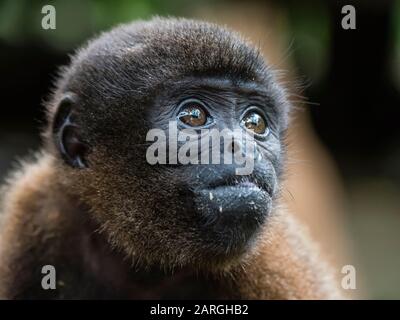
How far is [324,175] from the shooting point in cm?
1040

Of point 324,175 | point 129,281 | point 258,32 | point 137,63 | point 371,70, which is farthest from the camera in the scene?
point 371,70

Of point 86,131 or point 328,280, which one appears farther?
point 328,280

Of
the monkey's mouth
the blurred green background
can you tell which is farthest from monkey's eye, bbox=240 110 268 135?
the blurred green background

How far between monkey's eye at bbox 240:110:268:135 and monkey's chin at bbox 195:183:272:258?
0.57m

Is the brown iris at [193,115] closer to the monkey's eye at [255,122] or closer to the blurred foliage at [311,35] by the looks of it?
the monkey's eye at [255,122]

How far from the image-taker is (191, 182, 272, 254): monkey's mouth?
4.62 meters

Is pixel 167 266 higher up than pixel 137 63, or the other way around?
pixel 137 63

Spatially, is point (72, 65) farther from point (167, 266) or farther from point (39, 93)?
point (39, 93)

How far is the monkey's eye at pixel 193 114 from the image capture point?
194 inches

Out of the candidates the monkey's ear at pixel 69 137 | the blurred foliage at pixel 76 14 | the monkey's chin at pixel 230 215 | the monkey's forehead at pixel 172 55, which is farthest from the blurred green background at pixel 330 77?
the monkey's chin at pixel 230 215

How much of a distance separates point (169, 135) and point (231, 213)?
67 cm
